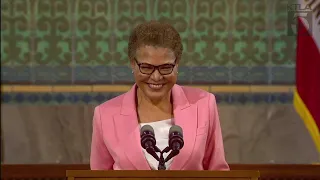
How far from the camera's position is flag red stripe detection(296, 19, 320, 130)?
4.06m

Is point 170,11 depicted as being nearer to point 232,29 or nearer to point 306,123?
point 232,29

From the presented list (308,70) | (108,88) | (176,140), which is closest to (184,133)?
(176,140)

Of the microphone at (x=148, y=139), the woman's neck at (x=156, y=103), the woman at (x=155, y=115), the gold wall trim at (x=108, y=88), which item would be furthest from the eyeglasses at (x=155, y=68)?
the gold wall trim at (x=108, y=88)

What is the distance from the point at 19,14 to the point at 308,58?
1991 millimetres

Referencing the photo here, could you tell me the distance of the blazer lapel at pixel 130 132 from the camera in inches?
88.7

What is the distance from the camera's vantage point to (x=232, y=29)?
13.4ft

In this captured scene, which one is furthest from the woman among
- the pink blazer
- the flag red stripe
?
the flag red stripe

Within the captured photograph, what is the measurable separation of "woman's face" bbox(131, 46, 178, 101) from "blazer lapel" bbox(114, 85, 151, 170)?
0.11 m

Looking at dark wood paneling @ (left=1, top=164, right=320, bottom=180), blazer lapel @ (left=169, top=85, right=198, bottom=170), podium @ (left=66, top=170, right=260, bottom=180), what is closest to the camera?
podium @ (left=66, top=170, right=260, bottom=180)

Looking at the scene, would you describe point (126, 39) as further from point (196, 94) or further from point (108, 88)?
point (196, 94)

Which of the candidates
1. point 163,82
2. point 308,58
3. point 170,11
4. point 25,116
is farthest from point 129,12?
point 163,82

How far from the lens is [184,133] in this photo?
228 cm

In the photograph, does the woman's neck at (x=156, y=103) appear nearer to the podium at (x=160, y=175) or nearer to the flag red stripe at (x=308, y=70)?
the podium at (x=160, y=175)

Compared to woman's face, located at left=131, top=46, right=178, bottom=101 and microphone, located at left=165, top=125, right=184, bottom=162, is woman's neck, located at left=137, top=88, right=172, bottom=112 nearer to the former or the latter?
woman's face, located at left=131, top=46, right=178, bottom=101
